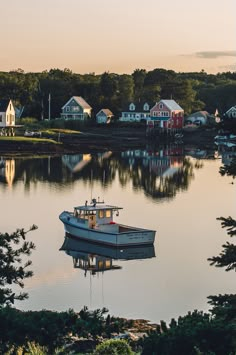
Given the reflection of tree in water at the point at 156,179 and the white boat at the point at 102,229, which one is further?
the reflection of tree in water at the point at 156,179

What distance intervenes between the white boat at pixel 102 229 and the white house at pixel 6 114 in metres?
71.2

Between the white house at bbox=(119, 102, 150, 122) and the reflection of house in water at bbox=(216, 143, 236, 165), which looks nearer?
the reflection of house in water at bbox=(216, 143, 236, 165)

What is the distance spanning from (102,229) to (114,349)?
2353 centimetres

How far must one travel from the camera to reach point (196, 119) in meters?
128

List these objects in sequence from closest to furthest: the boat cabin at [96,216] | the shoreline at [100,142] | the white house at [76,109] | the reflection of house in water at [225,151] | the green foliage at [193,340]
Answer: the green foliage at [193,340] < the boat cabin at [96,216] < the reflection of house in water at [225,151] < the shoreline at [100,142] < the white house at [76,109]

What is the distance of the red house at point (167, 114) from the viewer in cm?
12494

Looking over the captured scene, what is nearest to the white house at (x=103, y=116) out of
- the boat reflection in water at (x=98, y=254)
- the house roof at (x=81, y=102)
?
the house roof at (x=81, y=102)

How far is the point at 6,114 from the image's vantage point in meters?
111

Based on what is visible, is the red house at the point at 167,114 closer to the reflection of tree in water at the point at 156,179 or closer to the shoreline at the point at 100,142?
the shoreline at the point at 100,142

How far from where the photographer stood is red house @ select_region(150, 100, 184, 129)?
12494 centimetres

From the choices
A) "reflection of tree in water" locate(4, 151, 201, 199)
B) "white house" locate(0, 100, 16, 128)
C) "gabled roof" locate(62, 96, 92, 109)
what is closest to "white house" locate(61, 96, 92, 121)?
"gabled roof" locate(62, 96, 92, 109)

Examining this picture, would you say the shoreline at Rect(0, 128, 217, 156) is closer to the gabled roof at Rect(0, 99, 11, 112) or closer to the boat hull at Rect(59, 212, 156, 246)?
the gabled roof at Rect(0, 99, 11, 112)

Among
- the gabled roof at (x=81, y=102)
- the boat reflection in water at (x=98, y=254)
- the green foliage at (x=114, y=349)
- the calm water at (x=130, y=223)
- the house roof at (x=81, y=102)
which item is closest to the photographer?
the green foliage at (x=114, y=349)

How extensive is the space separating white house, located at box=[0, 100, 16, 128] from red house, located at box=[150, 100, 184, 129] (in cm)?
2472
